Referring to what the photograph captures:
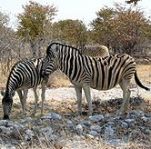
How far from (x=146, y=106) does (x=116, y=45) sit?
96.9 ft

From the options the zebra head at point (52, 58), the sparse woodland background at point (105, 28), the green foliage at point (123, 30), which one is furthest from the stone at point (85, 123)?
the green foliage at point (123, 30)

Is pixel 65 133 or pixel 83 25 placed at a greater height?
pixel 83 25

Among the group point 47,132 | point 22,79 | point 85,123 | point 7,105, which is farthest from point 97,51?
point 47,132

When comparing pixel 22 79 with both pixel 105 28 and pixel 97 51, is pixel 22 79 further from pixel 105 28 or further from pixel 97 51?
pixel 105 28

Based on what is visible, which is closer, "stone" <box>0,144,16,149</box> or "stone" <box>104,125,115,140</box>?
"stone" <box>0,144,16,149</box>

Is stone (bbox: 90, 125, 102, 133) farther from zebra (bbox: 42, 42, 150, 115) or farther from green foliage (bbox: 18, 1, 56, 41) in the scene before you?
green foliage (bbox: 18, 1, 56, 41)

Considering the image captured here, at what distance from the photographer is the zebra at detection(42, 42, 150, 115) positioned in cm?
1172

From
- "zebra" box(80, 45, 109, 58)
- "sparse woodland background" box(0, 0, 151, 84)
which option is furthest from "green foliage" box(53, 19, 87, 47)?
"zebra" box(80, 45, 109, 58)

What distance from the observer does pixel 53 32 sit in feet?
79.9

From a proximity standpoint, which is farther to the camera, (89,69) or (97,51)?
(97,51)

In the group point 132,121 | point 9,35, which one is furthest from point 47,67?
point 9,35

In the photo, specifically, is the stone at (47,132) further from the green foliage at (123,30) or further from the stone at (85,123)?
the green foliage at (123,30)

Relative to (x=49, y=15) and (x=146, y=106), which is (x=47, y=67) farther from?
(x=49, y=15)

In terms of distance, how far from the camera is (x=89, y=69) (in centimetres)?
1197
